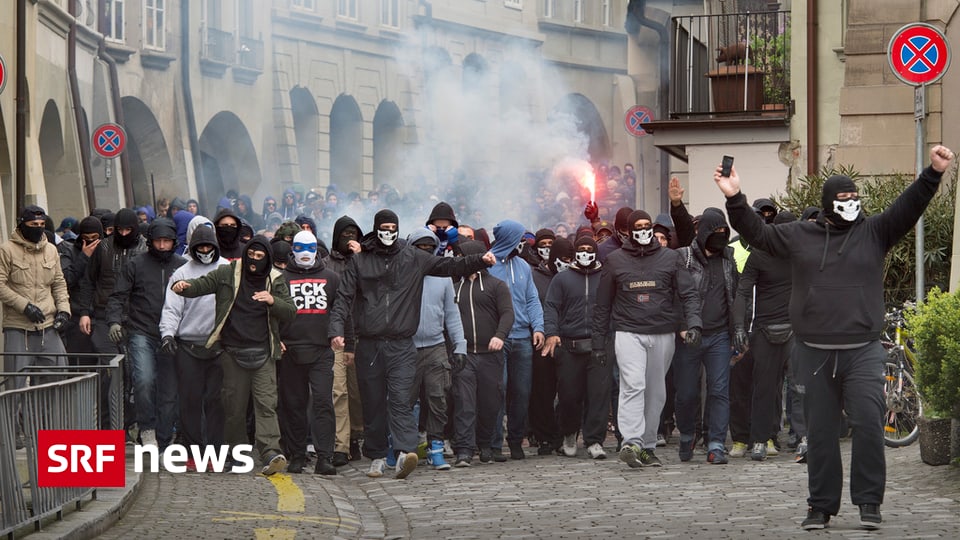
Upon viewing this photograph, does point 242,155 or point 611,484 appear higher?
point 242,155

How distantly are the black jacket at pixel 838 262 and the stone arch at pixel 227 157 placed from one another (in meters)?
30.3

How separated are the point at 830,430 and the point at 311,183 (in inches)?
1294

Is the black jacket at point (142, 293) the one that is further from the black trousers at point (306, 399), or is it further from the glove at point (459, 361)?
the glove at point (459, 361)

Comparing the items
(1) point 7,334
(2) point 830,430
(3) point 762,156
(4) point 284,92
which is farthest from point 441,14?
(2) point 830,430

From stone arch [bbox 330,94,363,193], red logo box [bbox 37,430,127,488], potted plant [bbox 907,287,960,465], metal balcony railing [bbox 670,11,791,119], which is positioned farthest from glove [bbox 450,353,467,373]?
stone arch [bbox 330,94,363,193]

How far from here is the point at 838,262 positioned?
9.45m

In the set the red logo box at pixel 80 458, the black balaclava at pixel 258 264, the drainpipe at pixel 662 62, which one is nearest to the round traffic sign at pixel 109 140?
the black balaclava at pixel 258 264

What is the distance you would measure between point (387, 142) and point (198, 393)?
3247cm

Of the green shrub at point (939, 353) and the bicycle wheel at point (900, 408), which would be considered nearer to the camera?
the green shrub at point (939, 353)

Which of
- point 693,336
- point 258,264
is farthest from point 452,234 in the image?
point 693,336

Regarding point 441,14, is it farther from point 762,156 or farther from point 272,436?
point 272,436

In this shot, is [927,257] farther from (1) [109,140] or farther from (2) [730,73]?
(1) [109,140]

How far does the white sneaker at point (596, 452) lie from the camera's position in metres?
13.6

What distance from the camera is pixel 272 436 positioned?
40.4 feet
